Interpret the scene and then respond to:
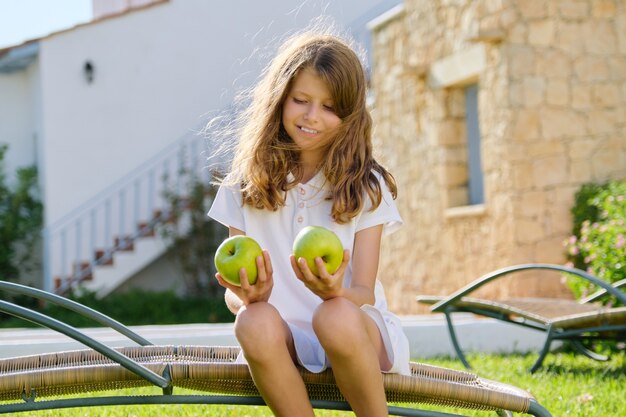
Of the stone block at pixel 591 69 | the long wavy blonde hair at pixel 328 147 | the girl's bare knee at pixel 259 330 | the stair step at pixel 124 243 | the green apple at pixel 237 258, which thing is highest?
the stone block at pixel 591 69

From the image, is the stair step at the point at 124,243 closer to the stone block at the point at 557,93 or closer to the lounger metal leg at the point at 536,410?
the stone block at the point at 557,93

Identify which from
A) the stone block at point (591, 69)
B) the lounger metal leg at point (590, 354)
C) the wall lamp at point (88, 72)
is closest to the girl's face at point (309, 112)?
the lounger metal leg at point (590, 354)

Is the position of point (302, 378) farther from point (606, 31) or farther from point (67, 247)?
point (67, 247)

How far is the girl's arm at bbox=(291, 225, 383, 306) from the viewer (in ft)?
8.18

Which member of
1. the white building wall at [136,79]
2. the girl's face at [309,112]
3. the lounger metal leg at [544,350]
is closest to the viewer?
the girl's face at [309,112]

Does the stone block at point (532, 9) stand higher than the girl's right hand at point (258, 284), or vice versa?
the stone block at point (532, 9)

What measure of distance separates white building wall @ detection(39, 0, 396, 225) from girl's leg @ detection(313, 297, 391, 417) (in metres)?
10.2

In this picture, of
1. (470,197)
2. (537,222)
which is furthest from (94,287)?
(537,222)

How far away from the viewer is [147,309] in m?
11.4

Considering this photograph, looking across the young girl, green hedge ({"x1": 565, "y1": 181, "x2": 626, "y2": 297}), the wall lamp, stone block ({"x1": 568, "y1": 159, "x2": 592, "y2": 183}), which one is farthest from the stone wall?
the wall lamp

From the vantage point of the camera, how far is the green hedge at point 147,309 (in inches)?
433

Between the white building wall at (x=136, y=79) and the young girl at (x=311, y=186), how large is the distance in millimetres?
9632

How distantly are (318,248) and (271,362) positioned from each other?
1.00 ft

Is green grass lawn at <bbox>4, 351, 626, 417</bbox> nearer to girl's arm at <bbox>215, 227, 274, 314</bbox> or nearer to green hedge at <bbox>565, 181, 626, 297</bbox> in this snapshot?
green hedge at <bbox>565, 181, 626, 297</bbox>
